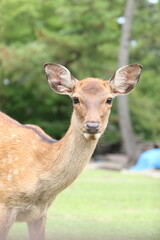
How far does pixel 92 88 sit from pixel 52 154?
0.63 m

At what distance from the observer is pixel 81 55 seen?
67.6 feet

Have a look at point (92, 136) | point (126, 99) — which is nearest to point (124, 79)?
point (92, 136)

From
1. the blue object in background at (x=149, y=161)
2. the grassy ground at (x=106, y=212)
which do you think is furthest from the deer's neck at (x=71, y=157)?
the blue object in background at (x=149, y=161)

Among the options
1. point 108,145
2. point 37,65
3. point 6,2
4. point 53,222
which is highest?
point 53,222

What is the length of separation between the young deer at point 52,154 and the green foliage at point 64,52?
14015 millimetres

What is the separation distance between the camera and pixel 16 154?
5098 mm

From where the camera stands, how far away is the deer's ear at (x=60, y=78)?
499cm

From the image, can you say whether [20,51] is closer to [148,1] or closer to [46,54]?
[46,54]

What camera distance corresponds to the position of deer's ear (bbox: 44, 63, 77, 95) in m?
4.99

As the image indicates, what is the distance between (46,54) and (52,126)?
2.63 m

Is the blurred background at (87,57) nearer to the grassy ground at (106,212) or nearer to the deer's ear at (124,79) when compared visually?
the grassy ground at (106,212)

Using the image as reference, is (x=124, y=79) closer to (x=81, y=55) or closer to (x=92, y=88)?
(x=92, y=88)

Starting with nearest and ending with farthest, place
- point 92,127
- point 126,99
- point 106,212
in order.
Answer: point 92,127, point 106,212, point 126,99

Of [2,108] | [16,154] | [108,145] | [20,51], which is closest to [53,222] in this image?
[16,154]
